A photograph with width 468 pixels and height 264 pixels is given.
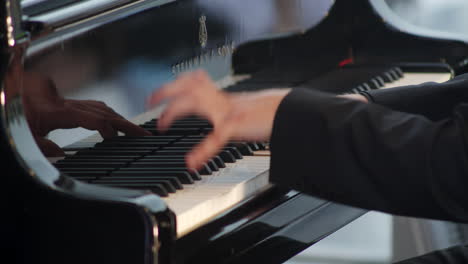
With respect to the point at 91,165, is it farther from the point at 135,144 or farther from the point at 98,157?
the point at 135,144

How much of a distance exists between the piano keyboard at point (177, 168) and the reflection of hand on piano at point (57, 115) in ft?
0.08

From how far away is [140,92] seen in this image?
5.44 ft

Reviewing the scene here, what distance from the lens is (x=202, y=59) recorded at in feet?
6.19

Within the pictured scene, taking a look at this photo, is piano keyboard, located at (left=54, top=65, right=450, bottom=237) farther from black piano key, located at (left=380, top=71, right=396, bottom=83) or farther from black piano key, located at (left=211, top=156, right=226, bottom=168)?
black piano key, located at (left=380, top=71, right=396, bottom=83)

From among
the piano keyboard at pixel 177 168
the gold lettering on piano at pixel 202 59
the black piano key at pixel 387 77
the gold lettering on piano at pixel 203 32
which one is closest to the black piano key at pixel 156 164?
the piano keyboard at pixel 177 168

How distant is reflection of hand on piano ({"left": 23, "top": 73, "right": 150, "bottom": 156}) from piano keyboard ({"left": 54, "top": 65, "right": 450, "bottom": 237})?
24 mm

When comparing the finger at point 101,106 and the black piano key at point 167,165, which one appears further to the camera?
the finger at point 101,106

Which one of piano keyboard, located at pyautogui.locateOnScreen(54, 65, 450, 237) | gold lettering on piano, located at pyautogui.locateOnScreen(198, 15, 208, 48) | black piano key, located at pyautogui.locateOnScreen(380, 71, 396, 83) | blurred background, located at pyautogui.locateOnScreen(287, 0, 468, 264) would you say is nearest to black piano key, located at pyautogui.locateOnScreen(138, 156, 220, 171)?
piano keyboard, located at pyautogui.locateOnScreen(54, 65, 450, 237)

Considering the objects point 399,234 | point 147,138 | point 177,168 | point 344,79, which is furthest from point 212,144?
point 399,234

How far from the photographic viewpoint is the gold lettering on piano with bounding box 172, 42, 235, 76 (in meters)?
1.79

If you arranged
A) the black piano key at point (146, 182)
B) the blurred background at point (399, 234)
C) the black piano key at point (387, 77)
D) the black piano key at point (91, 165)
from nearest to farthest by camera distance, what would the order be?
1. the black piano key at point (146, 182)
2. the black piano key at point (91, 165)
3. the black piano key at point (387, 77)
4. the blurred background at point (399, 234)

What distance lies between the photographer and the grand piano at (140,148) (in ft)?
3.97

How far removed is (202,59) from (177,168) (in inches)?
20.7

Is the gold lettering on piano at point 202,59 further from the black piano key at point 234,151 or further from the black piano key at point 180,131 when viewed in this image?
the black piano key at point 234,151
